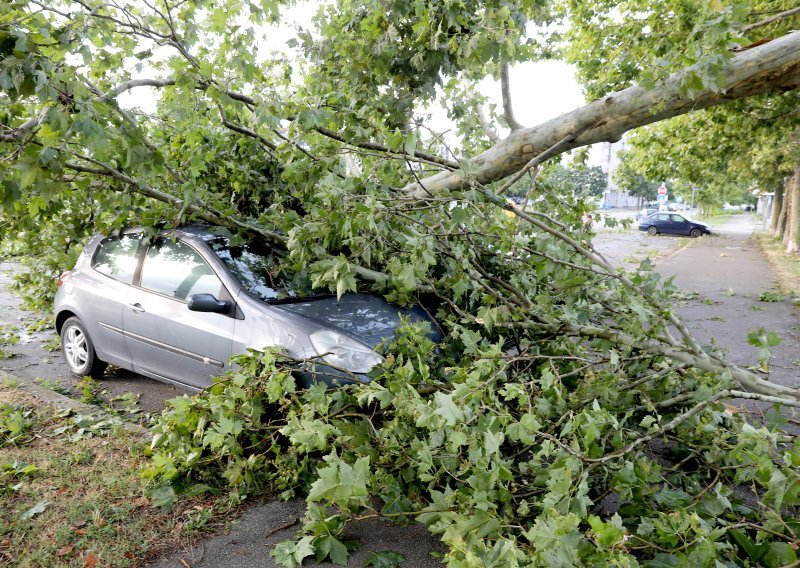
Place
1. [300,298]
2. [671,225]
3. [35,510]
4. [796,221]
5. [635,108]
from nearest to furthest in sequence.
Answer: [35,510] → [300,298] → [635,108] → [796,221] → [671,225]

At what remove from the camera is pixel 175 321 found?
15.6 feet

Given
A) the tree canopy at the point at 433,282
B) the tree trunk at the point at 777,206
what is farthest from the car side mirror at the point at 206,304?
the tree trunk at the point at 777,206

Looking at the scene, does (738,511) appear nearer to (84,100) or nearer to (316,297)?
(316,297)

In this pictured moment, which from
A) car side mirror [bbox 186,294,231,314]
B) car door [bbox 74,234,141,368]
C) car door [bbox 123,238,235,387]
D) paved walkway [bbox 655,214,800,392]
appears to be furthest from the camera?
paved walkway [bbox 655,214,800,392]

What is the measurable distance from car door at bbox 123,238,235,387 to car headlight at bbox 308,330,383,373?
2.65 ft

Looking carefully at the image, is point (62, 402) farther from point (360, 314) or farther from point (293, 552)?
point (293, 552)

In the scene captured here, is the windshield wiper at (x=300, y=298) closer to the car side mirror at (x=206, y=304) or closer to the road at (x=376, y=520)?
the car side mirror at (x=206, y=304)

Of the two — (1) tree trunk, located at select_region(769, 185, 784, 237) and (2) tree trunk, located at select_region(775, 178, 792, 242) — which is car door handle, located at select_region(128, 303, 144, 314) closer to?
(2) tree trunk, located at select_region(775, 178, 792, 242)

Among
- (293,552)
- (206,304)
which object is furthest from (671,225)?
(293,552)

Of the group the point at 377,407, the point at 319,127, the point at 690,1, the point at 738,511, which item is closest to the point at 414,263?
the point at 377,407

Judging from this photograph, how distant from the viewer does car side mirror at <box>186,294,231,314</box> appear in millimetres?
4375

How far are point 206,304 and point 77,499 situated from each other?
155 cm

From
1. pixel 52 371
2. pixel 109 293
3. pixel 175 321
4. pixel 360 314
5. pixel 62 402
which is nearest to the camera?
pixel 360 314

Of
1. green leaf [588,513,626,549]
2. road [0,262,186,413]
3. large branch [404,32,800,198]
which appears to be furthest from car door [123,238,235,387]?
green leaf [588,513,626,549]
